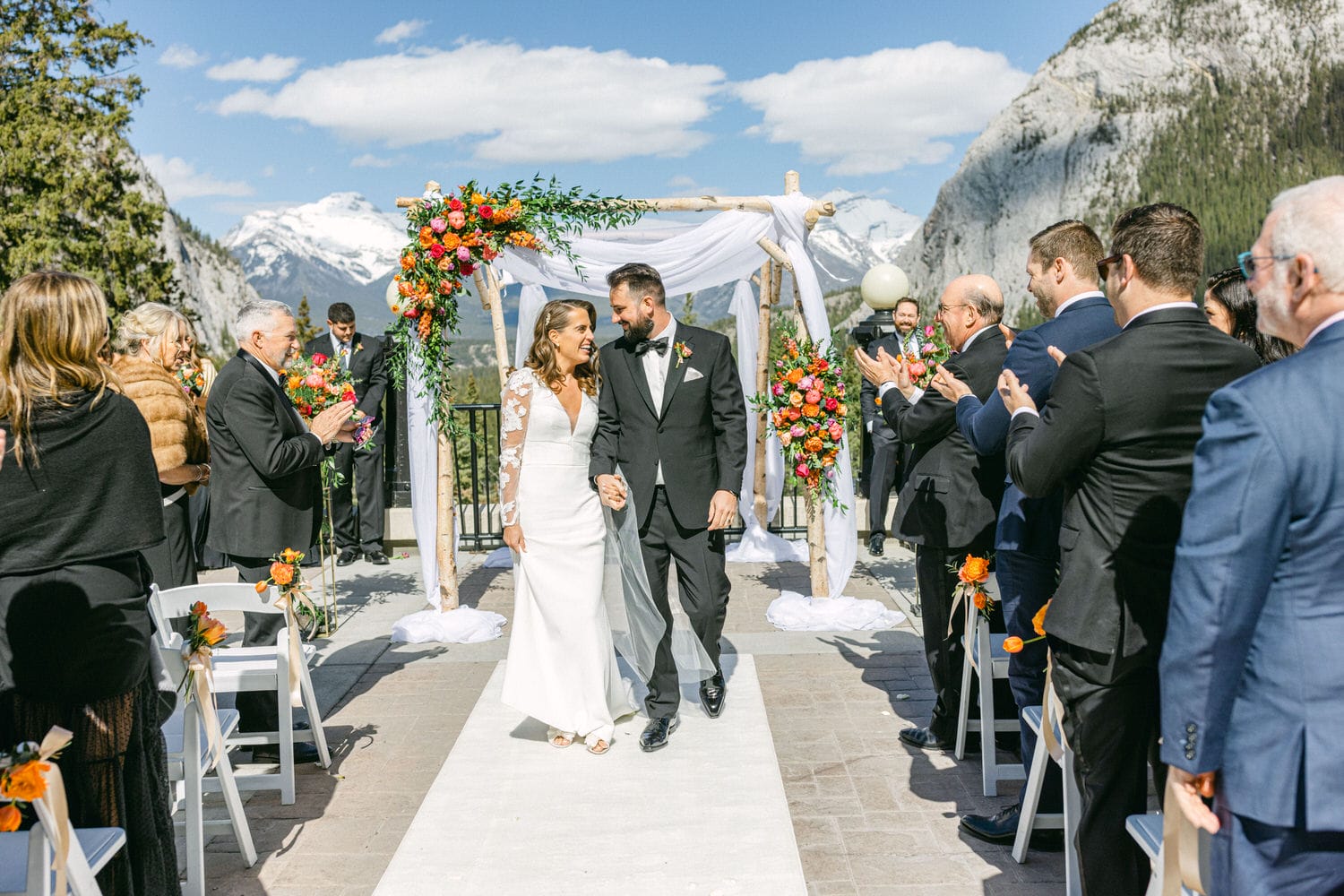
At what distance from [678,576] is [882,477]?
453cm

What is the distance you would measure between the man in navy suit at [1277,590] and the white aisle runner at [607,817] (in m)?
1.93

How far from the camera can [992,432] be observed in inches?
140

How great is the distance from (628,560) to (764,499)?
4784 millimetres

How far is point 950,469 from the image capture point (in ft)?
15.2

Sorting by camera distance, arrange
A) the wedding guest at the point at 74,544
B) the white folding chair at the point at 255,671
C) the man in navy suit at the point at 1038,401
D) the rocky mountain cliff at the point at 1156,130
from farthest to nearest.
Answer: the rocky mountain cliff at the point at 1156,130
the white folding chair at the point at 255,671
the man in navy suit at the point at 1038,401
the wedding guest at the point at 74,544

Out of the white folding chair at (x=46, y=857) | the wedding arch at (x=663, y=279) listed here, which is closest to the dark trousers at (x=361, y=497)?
the wedding arch at (x=663, y=279)

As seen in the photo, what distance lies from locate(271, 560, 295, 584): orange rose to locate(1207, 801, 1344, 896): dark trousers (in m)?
3.93

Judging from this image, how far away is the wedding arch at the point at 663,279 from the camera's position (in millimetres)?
7328

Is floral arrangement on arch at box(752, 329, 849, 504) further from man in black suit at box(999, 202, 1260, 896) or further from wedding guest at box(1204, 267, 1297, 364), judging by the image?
man in black suit at box(999, 202, 1260, 896)

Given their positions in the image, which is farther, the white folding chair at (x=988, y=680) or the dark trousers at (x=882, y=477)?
the dark trousers at (x=882, y=477)

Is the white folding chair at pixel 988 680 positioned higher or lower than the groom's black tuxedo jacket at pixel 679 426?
lower

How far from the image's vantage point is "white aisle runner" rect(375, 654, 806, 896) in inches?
143

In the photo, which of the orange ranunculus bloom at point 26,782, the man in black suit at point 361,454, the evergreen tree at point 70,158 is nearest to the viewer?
the orange ranunculus bloom at point 26,782

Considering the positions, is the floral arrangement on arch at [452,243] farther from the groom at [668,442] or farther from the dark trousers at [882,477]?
the dark trousers at [882,477]
